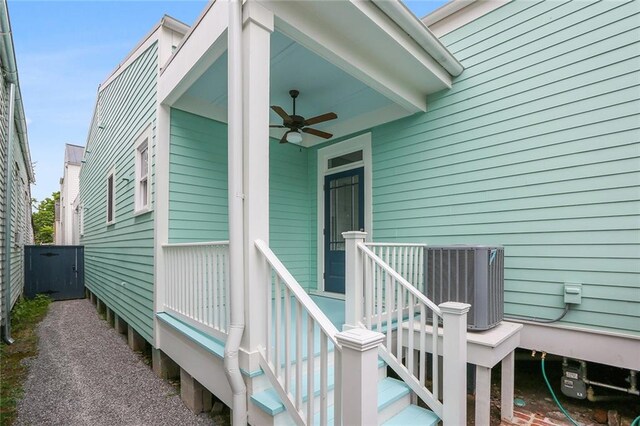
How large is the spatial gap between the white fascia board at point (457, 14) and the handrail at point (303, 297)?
363 cm

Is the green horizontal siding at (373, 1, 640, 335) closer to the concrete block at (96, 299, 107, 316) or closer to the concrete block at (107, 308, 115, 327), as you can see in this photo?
the concrete block at (107, 308, 115, 327)

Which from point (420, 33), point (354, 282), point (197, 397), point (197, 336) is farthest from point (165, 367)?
point (420, 33)

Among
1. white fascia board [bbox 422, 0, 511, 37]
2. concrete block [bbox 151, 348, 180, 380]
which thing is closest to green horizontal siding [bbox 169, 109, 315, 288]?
concrete block [bbox 151, 348, 180, 380]

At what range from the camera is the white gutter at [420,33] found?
282 cm

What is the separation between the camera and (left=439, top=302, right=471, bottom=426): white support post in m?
2.15

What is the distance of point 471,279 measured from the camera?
2.90m

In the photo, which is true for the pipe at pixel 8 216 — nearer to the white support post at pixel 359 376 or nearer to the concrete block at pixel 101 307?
the concrete block at pixel 101 307

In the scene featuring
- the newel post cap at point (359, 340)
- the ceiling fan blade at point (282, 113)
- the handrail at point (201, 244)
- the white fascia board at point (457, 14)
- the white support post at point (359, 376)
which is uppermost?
the white fascia board at point (457, 14)

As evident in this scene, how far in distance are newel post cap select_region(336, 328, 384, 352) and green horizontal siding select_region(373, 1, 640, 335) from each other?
2.61 m

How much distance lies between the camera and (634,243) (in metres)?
2.70

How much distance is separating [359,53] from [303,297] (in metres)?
2.47

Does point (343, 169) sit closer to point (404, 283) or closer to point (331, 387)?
point (404, 283)

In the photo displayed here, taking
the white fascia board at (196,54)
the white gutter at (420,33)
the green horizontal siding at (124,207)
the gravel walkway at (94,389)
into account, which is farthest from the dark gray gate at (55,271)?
the white gutter at (420,33)

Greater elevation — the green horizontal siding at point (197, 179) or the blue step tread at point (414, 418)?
the green horizontal siding at point (197, 179)
